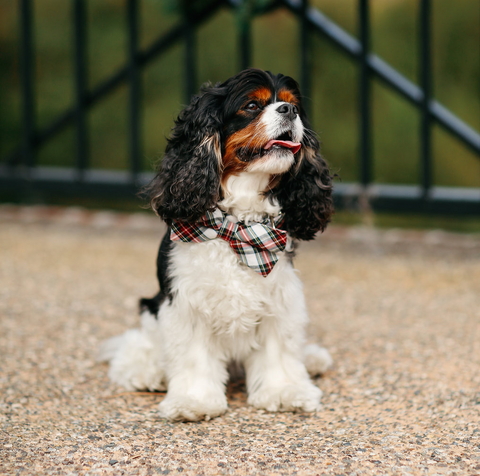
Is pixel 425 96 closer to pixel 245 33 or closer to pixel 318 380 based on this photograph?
pixel 245 33

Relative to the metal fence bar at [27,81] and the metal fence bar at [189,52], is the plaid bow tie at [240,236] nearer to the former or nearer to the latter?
the metal fence bar at [189,52]

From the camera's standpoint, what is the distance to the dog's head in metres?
2.81

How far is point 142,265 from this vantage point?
611 centimetres

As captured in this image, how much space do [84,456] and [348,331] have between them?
7.16 ft

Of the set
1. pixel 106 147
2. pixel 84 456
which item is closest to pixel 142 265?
pixel 106 147

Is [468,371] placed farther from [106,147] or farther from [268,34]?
[106,147]

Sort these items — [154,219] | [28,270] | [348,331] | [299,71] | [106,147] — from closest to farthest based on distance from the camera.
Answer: [348,331] < [28,270] < [299,71] < [154,219] < [106,147]

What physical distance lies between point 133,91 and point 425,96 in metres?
3.21

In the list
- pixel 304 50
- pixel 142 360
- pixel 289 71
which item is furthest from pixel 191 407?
pixel 289 71

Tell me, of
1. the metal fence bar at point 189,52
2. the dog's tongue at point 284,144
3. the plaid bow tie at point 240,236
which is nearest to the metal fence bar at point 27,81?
the metal fence bar at point 189,52

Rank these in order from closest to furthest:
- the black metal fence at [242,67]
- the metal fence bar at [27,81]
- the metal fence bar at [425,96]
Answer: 1. the metal fence bar at [425,96]
2. the black metal fence at [242,67]
3. the metal fence bar at [27,81]

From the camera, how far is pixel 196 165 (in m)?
2.87

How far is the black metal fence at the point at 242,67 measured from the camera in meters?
6.37

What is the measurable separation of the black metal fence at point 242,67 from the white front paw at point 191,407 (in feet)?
13.3
